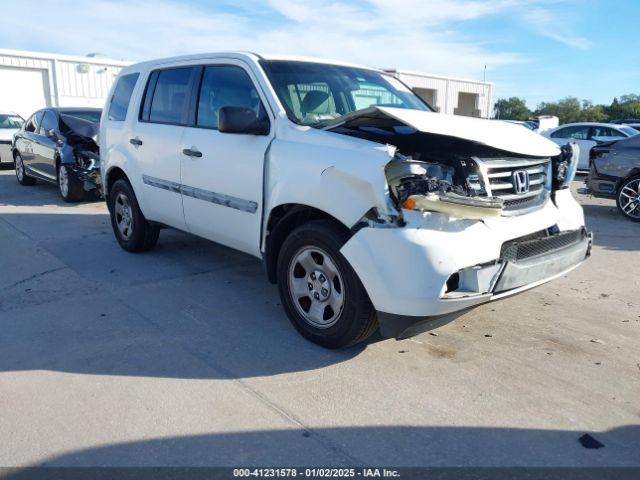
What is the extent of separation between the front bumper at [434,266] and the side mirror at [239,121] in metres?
1.27

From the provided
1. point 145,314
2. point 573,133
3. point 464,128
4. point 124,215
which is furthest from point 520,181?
point 573,133

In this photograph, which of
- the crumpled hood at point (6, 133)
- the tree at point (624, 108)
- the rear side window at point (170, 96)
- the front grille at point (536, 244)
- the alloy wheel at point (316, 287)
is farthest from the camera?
the tree at point (624, 108)

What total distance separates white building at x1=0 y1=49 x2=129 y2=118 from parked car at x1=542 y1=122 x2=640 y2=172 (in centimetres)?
1582

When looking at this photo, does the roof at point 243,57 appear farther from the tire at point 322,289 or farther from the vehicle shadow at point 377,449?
the vehicle shadow at point 377,449

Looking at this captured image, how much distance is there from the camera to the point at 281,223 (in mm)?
3957

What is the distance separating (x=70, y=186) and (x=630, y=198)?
30.7ft

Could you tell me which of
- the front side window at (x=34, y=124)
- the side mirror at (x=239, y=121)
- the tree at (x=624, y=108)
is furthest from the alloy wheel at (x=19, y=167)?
the tree at (x=624, y=108)

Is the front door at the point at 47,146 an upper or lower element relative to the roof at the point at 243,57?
lower

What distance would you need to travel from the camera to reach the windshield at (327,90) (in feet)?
13.8

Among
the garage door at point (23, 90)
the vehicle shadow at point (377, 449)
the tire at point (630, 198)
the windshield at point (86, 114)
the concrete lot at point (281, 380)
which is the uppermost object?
the garage door at point (23, 90)

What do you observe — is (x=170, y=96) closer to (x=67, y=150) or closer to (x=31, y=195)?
(x=67, y=150)

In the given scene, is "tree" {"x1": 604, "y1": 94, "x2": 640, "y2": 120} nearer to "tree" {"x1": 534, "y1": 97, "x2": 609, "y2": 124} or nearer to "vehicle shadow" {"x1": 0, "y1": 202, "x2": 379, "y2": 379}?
"tree" {"x1": 534, "y1": 97, "x2": 609, "y2": 124}

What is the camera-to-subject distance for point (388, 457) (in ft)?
8.68

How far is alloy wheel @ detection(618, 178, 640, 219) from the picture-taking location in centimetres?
878
